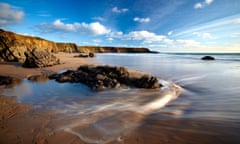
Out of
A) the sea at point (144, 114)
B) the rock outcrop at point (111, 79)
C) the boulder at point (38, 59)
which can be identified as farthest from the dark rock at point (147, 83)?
the boulder at point (38, 59)

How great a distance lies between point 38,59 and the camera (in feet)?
40.4

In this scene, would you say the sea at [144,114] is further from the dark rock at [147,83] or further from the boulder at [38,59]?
the boulder at [38,59]

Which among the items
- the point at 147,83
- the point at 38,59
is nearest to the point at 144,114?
the point at 147,83

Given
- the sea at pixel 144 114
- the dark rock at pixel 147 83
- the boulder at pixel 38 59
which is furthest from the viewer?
the boulder at pixel 38 59

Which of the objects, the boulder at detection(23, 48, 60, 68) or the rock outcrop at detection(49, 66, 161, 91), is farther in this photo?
the boulder at detection(23, 48, 60, 68)

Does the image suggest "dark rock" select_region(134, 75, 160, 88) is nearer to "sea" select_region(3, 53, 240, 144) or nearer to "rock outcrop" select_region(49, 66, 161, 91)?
"rock outcrop" select_region(49, 66, 161, 91)

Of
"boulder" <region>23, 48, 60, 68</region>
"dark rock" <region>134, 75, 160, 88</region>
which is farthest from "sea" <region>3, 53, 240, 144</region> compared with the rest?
"boulder" <region>23, 48, 60, 68</region>

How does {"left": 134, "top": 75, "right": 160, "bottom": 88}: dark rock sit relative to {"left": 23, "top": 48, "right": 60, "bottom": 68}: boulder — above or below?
below

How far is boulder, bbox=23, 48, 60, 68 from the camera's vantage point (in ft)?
39.5

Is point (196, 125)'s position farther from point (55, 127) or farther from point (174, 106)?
point (55, 127)

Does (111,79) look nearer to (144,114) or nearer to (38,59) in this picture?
(144,114)

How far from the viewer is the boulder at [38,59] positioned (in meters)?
12.1

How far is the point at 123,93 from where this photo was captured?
5504mm

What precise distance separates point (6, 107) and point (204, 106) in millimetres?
6213
